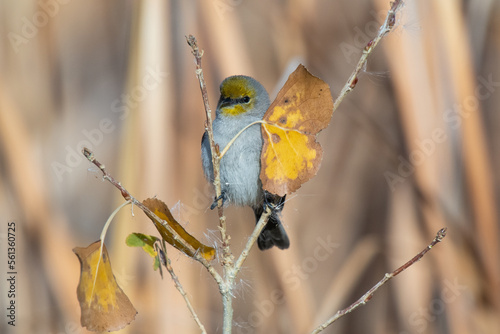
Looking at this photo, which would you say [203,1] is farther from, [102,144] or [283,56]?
[102,144]

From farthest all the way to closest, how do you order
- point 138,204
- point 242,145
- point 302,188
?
1. point 302,188
2. point 242,145
3. point 138,204

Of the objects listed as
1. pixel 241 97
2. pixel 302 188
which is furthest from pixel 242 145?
pixel 302 188

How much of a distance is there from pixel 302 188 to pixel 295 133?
1174 mm

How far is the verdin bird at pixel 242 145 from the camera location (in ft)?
3.82

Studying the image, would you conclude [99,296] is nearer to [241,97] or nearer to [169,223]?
[169,223]

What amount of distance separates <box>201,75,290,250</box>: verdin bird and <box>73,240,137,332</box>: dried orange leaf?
1.98 ft

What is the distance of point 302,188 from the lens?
5.63ft

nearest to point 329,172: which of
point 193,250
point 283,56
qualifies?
point 283,56

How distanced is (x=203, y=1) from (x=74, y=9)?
0.45 metres

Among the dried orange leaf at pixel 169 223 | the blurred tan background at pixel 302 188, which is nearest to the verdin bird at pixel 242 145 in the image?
the blurred tan background at pixel 302 188

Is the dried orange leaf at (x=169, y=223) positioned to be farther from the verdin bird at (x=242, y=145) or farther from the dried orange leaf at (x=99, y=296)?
the verdin bird at (x=242, y=145)

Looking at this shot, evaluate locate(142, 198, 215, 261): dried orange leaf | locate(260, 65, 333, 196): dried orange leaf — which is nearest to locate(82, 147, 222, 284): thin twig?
locate(142, 198, 215, 261): dried orange leaf

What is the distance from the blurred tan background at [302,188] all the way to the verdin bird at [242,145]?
17.8 inches

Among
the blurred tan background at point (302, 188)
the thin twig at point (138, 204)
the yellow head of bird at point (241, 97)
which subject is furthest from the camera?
the blurred tan background at point (302, 188)
